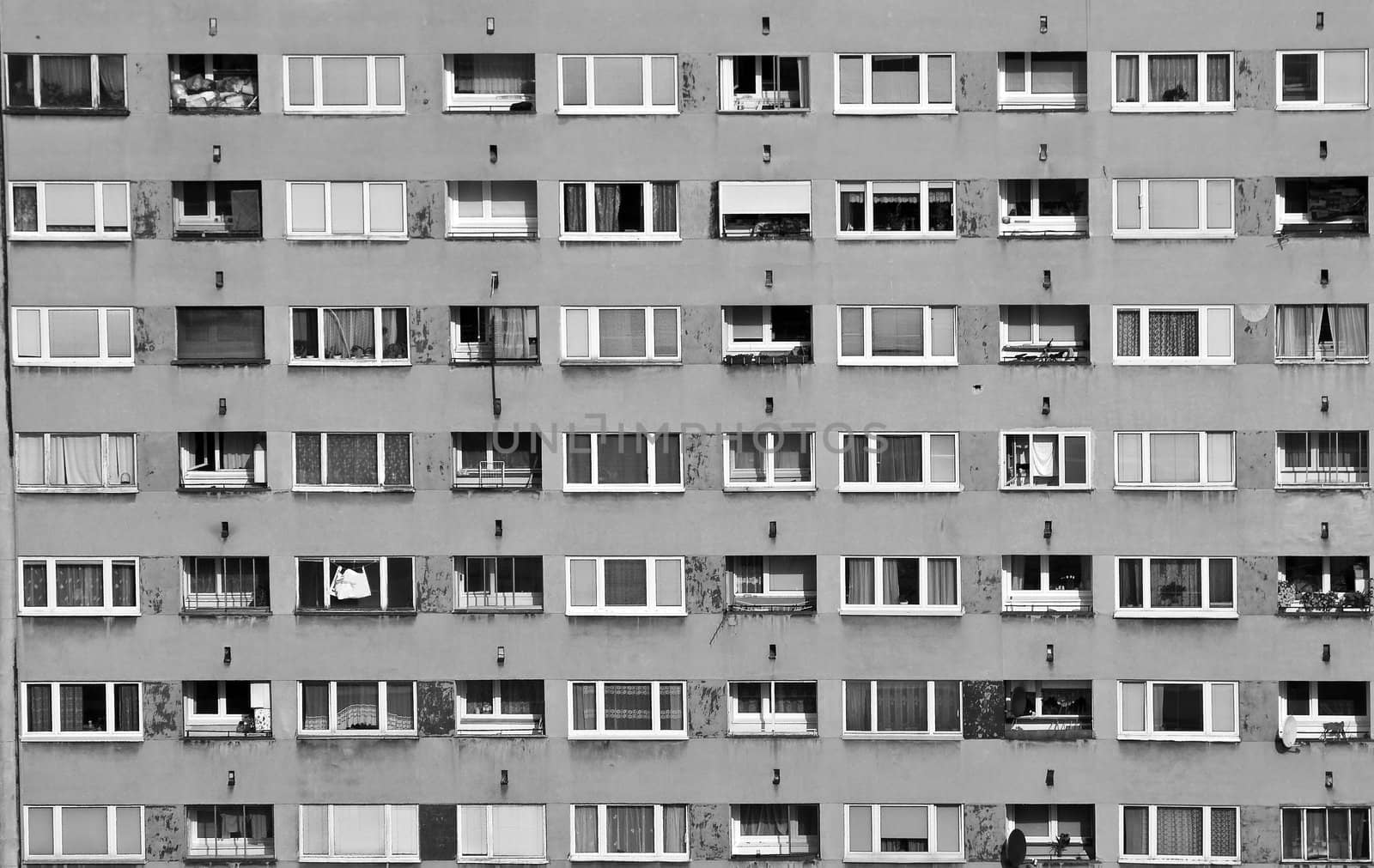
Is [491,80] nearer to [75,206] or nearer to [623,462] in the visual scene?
[623,462]

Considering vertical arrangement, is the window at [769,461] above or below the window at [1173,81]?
below

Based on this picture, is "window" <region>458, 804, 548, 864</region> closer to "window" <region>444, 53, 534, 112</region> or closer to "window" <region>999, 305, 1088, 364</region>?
"window" <region>999, 305, 1088, 364</region>

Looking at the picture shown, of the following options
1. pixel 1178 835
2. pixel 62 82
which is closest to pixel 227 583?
pixel 62 82

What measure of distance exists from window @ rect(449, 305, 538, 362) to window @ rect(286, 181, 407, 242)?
6.33ft

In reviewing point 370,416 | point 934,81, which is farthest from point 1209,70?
point 370,416

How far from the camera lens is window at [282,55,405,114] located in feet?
87.8

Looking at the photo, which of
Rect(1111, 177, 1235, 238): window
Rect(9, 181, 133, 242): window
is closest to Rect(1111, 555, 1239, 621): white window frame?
Rect(1111, 177, 1235, 238): window

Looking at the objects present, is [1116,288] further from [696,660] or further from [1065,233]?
[696,660]

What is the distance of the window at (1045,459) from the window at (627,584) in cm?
659

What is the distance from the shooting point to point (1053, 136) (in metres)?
26.6

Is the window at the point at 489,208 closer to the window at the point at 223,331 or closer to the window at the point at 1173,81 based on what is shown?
the window at the point at 223,331

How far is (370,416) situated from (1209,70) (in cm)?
1708

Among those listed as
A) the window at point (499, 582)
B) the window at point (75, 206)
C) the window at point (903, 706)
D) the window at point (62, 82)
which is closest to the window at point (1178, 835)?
the window at point (903, 706)

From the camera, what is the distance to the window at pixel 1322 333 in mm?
26547
